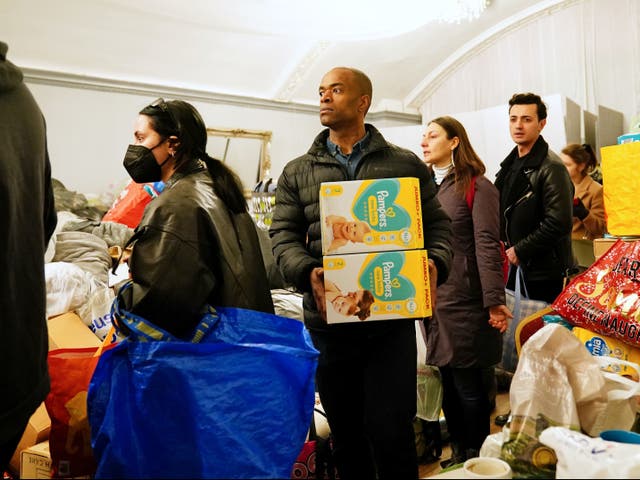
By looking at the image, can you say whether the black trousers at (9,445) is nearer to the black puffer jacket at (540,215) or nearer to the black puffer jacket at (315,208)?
the black puffer jacket at (315,208)

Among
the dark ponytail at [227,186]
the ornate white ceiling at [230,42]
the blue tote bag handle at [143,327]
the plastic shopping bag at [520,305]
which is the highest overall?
the ornate white ceiling at [230,42]

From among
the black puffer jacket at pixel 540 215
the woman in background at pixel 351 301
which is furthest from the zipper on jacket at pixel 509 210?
the woman in background at pixel 351 301

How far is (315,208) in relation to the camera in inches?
61.6

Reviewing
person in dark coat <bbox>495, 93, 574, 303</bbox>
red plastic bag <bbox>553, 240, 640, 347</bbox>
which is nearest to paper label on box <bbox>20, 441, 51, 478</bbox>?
red plastic bag <bbox>553, 240, 640, 347</bbox>

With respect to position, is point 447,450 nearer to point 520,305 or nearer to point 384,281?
point 520,305

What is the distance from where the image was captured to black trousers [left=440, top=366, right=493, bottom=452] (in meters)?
1.98

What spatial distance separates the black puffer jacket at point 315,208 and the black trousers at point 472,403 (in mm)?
619

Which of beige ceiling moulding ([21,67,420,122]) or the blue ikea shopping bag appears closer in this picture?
the blue ikea shopping bag

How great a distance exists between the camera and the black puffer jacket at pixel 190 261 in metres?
1.21

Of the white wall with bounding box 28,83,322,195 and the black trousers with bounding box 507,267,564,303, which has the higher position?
the white wall with bounding box 28,83,322,195

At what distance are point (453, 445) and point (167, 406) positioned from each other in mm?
1444

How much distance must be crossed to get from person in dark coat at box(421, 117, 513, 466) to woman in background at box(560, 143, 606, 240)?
1.64m

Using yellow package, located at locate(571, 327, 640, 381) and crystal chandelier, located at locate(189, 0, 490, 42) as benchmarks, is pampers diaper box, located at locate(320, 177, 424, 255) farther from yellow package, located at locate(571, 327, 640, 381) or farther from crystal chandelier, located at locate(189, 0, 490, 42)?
crystal chandelier, located at locate(189, 0, 490, 42)

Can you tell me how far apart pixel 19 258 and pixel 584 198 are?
3.29 meters
